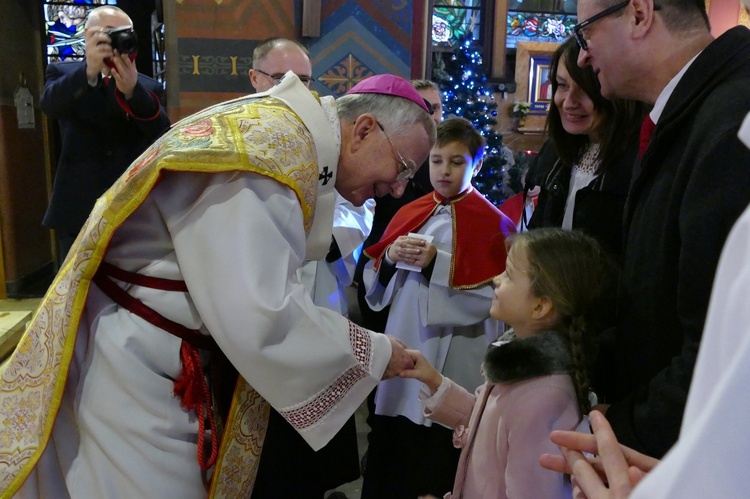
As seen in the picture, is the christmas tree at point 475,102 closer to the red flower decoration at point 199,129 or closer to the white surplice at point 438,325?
the white surplice at point 438,325

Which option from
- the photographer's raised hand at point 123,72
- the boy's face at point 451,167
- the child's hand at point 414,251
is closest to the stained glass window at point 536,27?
the boy's face at point 451,167

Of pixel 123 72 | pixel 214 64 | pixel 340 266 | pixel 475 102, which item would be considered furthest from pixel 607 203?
pixel 475 102

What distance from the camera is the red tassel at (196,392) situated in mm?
1550

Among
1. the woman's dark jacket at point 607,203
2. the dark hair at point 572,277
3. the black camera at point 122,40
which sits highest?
the black camera at point 122,40

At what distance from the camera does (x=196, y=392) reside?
1562 millimetres

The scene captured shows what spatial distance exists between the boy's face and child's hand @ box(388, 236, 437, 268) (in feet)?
0.97

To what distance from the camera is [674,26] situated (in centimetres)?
151

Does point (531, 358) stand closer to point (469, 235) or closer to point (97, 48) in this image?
point (469, 235)

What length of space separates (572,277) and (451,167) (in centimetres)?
129

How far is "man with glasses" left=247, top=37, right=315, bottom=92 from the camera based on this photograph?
3.66m

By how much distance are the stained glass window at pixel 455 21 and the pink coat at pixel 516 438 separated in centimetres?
825

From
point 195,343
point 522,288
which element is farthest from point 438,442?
point 195,343

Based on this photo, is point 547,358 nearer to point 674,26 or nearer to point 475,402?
point 475,402

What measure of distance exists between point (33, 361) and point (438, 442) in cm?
188
